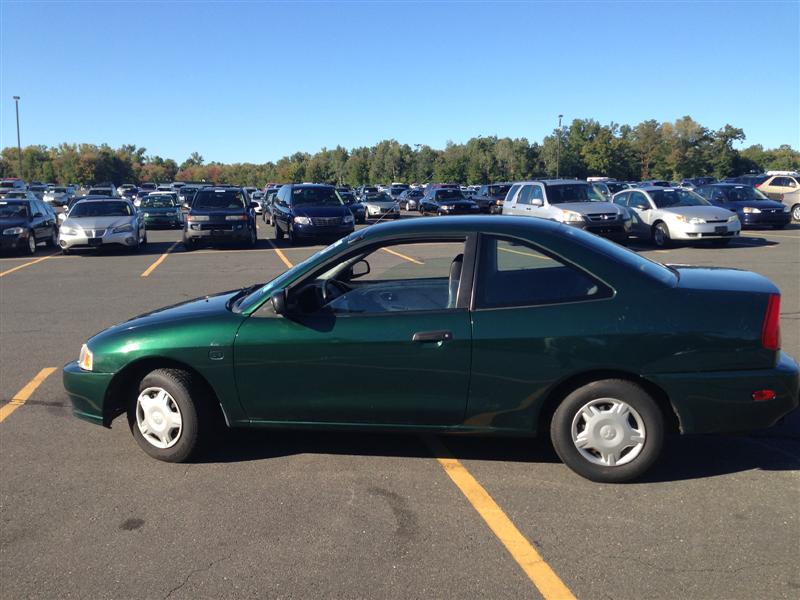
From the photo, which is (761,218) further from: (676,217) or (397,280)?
(397,280)

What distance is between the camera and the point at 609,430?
157 inches

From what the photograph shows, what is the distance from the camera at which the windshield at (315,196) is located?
69.9 ft

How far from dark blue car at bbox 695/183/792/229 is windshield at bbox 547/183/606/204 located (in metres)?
6.17

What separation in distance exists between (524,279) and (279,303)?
1.52 m

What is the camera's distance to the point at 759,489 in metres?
3.97

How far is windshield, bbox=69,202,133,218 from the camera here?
19.0 meters

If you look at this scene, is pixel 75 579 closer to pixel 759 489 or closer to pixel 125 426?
pixel 125 426

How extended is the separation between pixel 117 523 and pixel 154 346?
112cm

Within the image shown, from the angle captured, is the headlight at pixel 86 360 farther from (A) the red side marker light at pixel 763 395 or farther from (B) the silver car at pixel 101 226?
(B) the silver car at pixel 101 226

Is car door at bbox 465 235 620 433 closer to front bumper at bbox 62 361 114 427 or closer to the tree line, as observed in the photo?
front bumper at bbox 62 361 114 427

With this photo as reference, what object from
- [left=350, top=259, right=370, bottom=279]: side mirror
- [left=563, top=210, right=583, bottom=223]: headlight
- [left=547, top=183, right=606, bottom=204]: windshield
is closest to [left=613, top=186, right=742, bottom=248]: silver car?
[left=547, top=183, right=606, bottom=204]: windshield

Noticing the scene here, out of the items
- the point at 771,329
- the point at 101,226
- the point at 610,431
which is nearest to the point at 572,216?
the point at 101,226

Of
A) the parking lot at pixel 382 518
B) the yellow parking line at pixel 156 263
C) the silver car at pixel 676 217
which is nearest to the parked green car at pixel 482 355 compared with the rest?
the parking lot at pixel 382 518

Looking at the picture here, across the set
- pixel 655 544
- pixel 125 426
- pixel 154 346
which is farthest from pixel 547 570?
pixel 125 426
